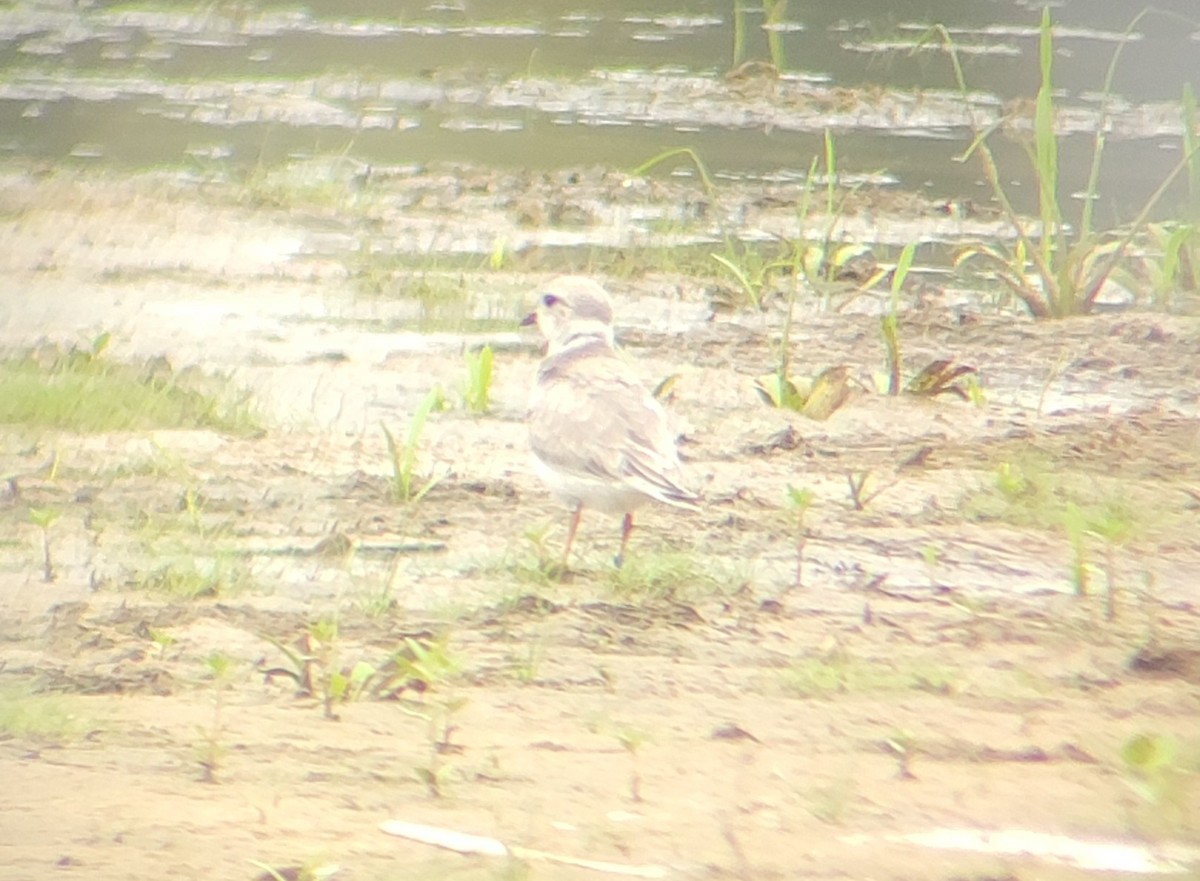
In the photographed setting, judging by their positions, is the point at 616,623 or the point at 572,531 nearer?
the point at 616,623

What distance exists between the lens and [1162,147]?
11195mm

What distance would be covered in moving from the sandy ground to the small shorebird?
0.54ft

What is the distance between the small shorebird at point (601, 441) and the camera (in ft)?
16.8

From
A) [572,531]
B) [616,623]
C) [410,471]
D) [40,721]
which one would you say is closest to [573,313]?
[410,471]

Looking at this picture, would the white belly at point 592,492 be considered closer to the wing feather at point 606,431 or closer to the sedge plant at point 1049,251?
the wing feather at point 606,431

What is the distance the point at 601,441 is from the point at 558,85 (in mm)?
7792

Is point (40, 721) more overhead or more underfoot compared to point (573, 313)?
more overhead

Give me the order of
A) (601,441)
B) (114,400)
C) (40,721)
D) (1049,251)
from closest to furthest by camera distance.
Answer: (40,721) → (601,441) → (114,400) → (1049,251)

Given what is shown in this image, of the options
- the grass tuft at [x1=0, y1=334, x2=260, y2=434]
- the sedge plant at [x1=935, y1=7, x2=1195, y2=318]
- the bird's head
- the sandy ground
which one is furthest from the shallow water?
the bird's head

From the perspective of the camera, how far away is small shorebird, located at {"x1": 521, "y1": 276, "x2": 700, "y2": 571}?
16.8ft

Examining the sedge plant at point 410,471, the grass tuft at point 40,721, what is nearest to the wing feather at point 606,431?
the sedge plant at point 410,471

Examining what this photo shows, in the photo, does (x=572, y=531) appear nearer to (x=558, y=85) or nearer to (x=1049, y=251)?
(x=1049, y=251)

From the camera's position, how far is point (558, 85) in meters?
12.7

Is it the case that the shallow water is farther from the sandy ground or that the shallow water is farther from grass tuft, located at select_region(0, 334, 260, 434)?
grass tuft, located at select_region(0, 334, 260, 434)
